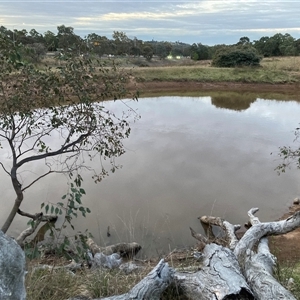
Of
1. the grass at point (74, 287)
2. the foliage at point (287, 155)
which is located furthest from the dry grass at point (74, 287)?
the foliage at point (287, 155)

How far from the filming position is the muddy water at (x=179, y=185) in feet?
18.3

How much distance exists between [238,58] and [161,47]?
506 inches

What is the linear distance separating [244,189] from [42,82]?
4.87 m

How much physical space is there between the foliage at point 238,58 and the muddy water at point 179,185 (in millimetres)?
16036

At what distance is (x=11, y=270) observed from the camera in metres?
1.29

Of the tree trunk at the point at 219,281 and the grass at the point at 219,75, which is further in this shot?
the grass at the point at 219,75

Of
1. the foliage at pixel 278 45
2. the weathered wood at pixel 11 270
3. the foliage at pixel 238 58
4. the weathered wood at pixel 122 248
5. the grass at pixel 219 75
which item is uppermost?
the foliage at pixel 278 45

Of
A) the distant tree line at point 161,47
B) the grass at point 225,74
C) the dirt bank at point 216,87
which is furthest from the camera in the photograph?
the grass at point 225,74

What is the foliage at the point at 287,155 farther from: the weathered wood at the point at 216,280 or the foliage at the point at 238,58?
the foliage at the point at 238,58

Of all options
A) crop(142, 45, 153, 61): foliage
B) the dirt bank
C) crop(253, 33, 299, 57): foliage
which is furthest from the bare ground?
crop(253, 33, 299, 57): foliage

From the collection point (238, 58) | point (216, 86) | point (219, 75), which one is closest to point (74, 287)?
point (216, 86)

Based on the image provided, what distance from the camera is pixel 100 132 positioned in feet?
13.1

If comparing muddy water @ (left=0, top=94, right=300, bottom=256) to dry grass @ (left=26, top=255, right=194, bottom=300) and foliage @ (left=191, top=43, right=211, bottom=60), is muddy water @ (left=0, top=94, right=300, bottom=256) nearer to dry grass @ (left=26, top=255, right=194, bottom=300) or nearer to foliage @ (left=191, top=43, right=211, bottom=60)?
dry grass @ (left=26, top=255, right=194, bottom=300)

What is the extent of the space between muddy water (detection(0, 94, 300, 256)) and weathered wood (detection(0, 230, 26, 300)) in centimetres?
219
